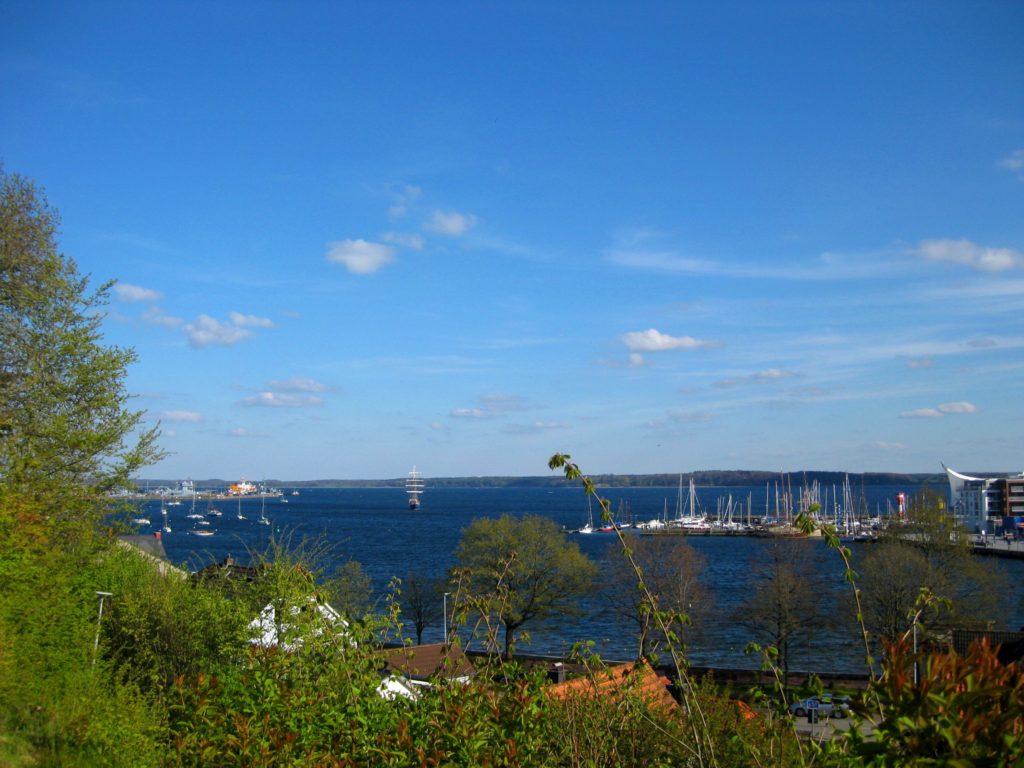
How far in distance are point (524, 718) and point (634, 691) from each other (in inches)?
36.9

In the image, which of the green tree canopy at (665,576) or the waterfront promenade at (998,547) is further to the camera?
the waterfront promenade at (998,547)

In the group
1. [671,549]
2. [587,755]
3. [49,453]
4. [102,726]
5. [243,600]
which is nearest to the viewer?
[587,755]

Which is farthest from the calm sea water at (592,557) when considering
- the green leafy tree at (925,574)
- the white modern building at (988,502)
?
the white modern building at (988,502)

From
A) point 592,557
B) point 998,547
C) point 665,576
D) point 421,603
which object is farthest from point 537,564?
point 998,547

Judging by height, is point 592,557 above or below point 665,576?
below

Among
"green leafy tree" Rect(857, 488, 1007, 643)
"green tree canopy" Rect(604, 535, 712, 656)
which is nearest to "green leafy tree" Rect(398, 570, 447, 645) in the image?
"green tree canopy" Rect(604, 535, 712, 656)

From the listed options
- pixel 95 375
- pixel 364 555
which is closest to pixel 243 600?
pixel 95 375

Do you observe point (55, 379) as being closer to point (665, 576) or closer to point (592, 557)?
point (665, 576)

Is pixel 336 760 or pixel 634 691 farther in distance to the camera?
pixel 634 691

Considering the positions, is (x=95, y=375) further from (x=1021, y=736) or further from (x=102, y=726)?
(x=1021, y=736)

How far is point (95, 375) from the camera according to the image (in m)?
17.4

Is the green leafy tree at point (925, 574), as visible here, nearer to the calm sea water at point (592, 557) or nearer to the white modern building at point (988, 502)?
the calm sea water at point (592, 557)

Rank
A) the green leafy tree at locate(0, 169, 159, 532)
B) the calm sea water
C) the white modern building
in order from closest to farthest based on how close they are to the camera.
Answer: the green leafy tree at locate(0, 169, 159, 532) → the calm sea water → the white modern building

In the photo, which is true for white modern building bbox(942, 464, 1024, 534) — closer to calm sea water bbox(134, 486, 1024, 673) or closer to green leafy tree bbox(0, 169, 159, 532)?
calm sea water bbox(134, 486, 1024, 673)
